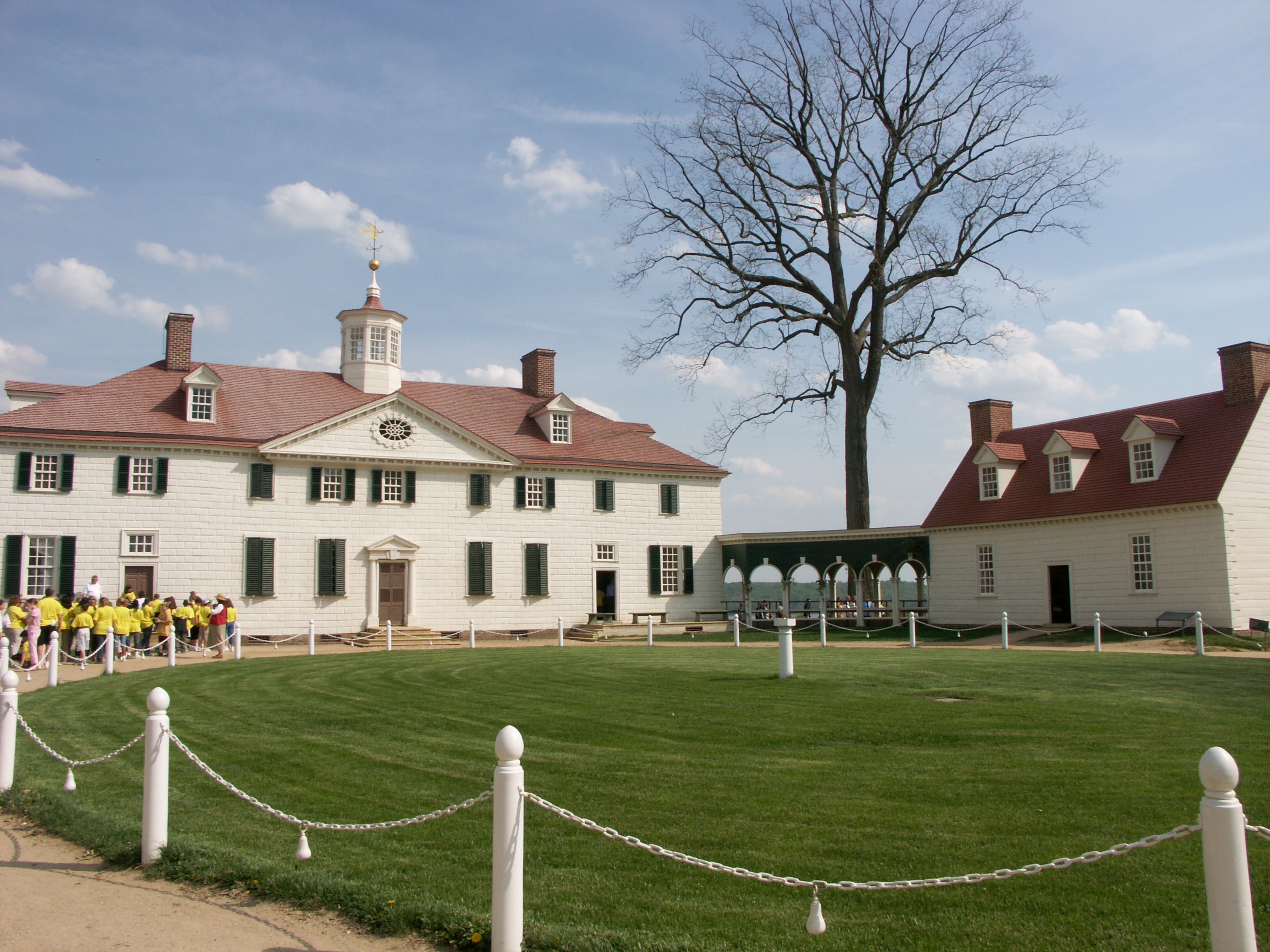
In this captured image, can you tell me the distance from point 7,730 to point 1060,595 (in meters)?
29.1

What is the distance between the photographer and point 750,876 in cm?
463

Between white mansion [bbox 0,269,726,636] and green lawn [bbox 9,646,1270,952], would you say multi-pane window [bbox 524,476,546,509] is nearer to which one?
white mansion [bbox 0,269,726,636]

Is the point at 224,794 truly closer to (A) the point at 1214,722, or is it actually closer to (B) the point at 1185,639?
(A) the point at 1214,722

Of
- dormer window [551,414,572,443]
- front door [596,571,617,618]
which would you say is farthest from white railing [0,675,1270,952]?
dormer window [551,414,572,443]

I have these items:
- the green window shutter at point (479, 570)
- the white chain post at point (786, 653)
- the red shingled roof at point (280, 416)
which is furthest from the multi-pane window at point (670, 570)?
the white chain post at point (786, 653)

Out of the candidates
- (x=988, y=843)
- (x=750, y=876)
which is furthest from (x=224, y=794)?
(x=988, y=843)

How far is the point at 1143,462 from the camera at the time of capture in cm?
2906

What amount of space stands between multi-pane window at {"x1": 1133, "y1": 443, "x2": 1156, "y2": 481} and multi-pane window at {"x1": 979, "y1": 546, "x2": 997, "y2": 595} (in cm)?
540

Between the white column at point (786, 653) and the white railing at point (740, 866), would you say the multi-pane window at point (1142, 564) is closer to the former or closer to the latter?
the white column at point (786, 653)

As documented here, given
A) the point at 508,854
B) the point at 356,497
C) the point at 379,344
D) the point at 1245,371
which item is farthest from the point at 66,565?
the point at 1245,371

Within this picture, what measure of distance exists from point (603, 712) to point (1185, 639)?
19.6 metres

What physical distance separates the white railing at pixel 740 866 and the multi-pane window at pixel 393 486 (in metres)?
25.6

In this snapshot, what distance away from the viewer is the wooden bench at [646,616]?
35594 millimetres

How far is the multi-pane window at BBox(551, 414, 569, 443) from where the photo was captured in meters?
37.1
